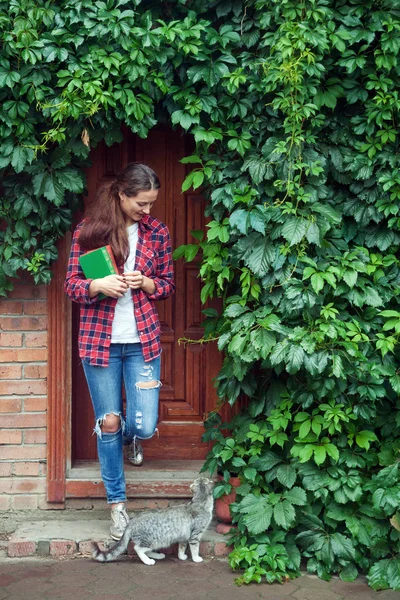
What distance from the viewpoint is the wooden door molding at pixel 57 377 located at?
5289 mm

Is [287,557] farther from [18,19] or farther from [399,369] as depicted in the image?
[18,19]

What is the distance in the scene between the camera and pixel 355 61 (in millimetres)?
4762

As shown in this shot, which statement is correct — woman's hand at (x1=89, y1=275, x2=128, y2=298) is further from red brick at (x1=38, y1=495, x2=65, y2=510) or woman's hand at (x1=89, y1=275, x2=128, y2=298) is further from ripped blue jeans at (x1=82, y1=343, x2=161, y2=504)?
red brick at (x1=38, y1=495, x2=65, y2=510)

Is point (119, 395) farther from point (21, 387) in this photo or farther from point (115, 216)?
point (115, 216)

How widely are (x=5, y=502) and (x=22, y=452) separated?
0.32m

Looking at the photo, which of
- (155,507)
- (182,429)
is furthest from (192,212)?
(155,507)

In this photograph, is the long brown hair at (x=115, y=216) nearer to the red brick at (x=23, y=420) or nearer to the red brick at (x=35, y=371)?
the red brick at (x=35, y=371)

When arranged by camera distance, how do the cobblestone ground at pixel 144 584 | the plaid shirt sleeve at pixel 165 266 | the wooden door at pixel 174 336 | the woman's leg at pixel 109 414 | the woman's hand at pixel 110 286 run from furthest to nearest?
the wooden door at pixel 174 336
the plaid shirt sleeve at pixel 165 266
the woman's leg at pixel 109 414
the woman's hand at pixel 110 286
the cobblestone ground at pixel 144 584

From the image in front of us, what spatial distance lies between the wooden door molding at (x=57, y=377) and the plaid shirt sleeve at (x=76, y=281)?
50 centimetres

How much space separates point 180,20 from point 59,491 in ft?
9.56

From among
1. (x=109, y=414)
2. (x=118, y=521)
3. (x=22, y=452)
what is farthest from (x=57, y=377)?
(x=118, y=521)

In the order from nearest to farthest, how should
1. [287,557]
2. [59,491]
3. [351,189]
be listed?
1. [287,557]
2. [351,189]
3. [59,491]

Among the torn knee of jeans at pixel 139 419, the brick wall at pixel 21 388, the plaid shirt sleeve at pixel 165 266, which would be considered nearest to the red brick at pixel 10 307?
the brick wall at pixel 21 388

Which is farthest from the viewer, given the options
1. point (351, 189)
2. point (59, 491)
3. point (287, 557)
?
point (59, 491)
